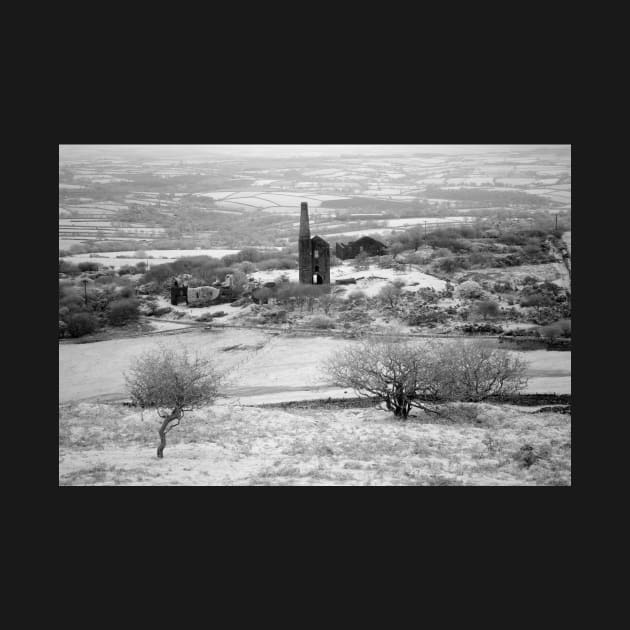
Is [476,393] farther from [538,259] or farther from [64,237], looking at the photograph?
[64,237]

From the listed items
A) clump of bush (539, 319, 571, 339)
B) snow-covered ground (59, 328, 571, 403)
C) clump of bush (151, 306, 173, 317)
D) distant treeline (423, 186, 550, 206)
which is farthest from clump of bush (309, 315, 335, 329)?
clump of bush (539, 319, 571, 339)

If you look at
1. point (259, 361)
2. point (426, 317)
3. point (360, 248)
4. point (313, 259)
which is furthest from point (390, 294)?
point (259, 361)

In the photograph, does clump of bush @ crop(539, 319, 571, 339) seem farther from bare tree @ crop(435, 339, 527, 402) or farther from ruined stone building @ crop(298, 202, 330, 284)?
ruined stone building @ crop(298, 202, 330, 284)

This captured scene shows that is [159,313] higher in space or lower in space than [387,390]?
higher

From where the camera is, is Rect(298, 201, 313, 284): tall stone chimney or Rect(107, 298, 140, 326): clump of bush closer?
Rect(107, 298, 140, 326): clump of bush

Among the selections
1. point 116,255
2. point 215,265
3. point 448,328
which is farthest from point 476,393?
point 116,255

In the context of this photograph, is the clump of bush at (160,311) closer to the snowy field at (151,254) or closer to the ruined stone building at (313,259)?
the snowy field at (151,254)

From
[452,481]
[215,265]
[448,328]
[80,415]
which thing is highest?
[215,265]
